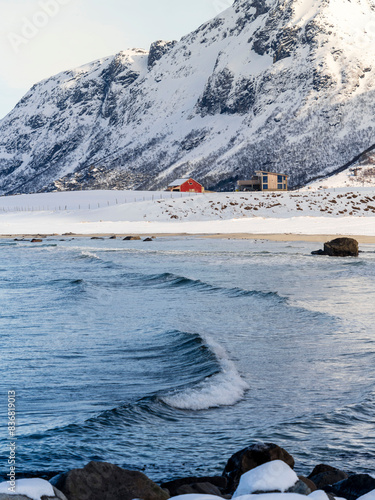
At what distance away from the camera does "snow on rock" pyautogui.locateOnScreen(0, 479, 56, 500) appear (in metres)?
4.79

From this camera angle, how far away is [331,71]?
19975 centimetres

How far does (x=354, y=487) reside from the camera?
5840mm

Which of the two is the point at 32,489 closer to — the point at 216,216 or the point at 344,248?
the point at 344,248

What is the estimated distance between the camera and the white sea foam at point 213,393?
9547 mm

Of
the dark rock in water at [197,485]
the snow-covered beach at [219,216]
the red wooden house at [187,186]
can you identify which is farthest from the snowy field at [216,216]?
the dark rock in water at [197,485]

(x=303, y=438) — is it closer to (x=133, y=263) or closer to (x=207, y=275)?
(x=207, y=275)

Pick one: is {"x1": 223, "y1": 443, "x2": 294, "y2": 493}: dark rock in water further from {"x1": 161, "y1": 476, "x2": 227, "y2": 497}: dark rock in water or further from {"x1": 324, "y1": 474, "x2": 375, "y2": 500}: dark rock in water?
{"x1": 324, "y1": 474, "x2": 375, "y2": 500}: dark rock in water

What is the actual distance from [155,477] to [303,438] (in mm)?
2143

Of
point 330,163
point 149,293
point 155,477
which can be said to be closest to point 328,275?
point 149,293

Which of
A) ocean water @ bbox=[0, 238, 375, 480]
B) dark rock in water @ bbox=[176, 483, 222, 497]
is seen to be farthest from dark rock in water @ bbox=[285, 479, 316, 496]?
ocean water @ bbox=[0, 238, 375, 480]

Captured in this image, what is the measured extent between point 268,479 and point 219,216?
73633mm

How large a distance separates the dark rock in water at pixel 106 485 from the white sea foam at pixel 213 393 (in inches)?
146

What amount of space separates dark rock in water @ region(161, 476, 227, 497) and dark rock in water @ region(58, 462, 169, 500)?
22 cm

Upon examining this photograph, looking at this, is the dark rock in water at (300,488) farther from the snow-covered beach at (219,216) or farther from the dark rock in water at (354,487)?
the snow-covered beach at (219,216)
